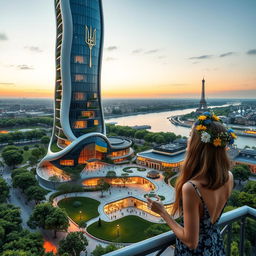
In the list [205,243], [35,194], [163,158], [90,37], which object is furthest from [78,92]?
[205,243]

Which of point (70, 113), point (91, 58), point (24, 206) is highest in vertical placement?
point (91, 58)

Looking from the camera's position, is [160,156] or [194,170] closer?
[194,170]

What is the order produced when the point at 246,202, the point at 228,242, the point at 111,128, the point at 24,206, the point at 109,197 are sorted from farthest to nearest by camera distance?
the point at 111,128 → the point at 109,197 → the point at 24,206 → the point at 246,202 → the point at 228,242

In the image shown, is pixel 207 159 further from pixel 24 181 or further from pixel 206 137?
pixel 24 181

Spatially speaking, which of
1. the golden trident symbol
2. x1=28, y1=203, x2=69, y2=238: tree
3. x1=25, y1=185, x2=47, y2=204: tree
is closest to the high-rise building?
the golden trident symbol

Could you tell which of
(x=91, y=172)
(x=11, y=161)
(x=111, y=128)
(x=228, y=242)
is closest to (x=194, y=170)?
(x=228, y=242)

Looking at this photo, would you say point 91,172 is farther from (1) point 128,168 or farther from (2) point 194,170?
(2) point 194,170

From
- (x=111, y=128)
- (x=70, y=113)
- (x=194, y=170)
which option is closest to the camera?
(x=194, y=170)

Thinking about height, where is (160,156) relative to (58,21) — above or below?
below
